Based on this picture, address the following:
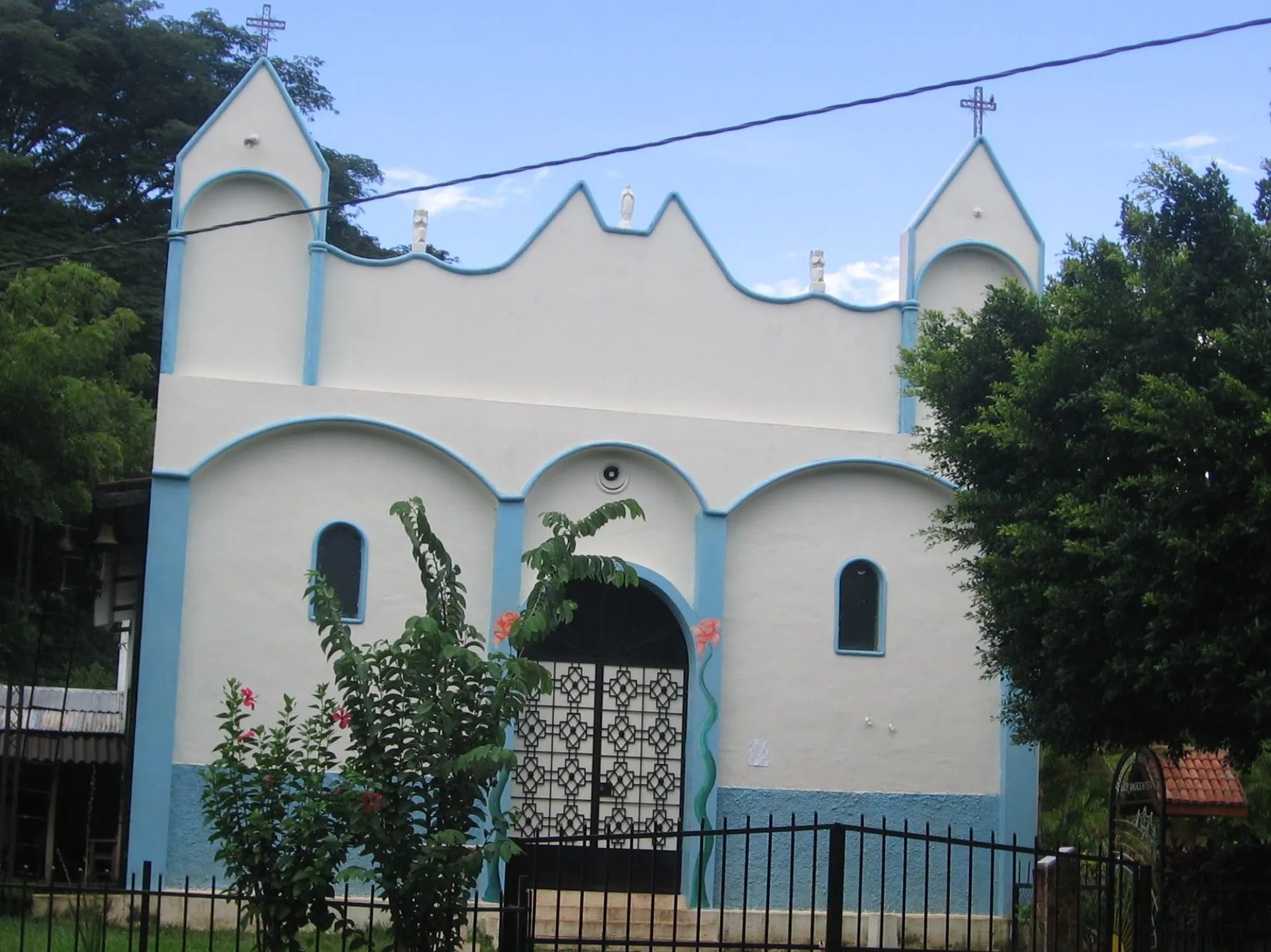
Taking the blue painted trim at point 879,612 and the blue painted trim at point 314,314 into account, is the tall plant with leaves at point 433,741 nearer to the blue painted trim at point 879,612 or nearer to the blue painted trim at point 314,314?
the blue painted trim at point 314,314

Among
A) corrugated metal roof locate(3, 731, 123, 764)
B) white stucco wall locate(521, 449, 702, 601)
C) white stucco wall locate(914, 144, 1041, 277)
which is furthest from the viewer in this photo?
white stucco wall locate(914, 144, 1041, 277)

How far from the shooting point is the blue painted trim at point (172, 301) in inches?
571

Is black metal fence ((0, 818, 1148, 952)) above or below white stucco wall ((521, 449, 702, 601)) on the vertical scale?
below

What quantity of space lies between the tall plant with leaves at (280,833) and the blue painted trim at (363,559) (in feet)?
17.6

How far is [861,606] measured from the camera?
1584cm

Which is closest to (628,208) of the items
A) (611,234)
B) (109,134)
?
(611,234)

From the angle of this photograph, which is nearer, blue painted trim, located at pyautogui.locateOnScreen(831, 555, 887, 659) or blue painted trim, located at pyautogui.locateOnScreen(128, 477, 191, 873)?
blue painted trim, located at pyautogui.locateOnScreen(128, 477, 191, 873)

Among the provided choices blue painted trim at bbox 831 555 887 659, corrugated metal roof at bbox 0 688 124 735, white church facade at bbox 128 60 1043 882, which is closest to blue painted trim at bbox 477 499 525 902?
white church facade at bbox 128 60 1043 882

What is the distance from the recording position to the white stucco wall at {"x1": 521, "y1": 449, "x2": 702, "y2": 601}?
15.2 meters

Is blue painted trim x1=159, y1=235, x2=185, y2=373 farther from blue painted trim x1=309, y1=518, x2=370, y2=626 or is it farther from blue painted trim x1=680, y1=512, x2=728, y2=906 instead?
blue painted trim x1=680, y1=512, x2=728, y2=906

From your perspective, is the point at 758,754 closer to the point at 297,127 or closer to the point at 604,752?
the point at 604,752

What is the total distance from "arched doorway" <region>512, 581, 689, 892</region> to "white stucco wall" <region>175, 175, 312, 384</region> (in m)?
3.54

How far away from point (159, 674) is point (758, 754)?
5343 millimetres

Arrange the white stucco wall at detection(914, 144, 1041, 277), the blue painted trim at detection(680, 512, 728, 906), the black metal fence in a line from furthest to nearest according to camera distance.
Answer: the white stucco wall at detection(914, 144, 1041, 277)
the blue painted trim at detection(680, 512, 728, 906)
the black metal fence
